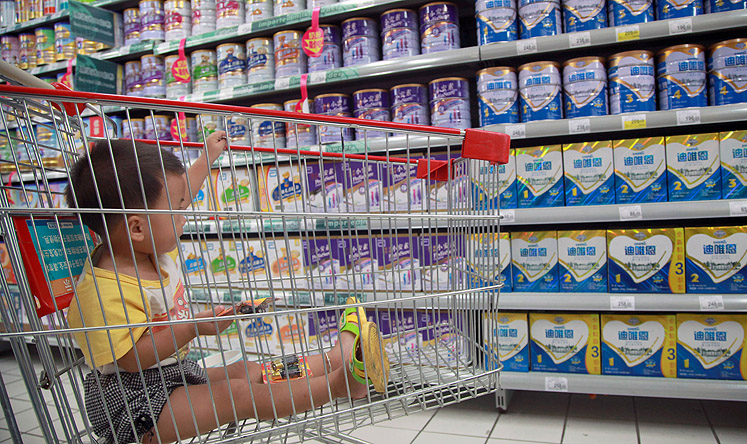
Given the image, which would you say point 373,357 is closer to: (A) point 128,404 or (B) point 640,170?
(A) point 128,404

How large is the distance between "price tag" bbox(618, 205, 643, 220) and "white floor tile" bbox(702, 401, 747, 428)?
793mm

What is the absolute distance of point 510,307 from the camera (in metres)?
1.91

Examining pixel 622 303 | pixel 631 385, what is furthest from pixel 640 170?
pixel 631 385

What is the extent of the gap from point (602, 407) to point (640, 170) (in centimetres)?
95

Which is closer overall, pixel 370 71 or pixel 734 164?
pixel 734 164

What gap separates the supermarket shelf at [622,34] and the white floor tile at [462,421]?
1416 mm

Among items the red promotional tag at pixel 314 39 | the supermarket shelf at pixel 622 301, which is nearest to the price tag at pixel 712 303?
the supermarket shelf at pixel 622 301

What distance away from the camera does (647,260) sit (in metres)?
1.83

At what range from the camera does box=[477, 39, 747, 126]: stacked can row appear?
5.78ft

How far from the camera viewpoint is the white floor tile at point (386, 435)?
1.78 meters

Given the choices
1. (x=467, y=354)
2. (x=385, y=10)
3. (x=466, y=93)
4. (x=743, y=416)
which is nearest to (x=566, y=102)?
(x=466, y=93)

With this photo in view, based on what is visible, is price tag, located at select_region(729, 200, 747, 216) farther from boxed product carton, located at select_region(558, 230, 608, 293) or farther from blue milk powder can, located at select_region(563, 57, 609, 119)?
blue milk powder can, located at select_region(563, 57, 609, 119)

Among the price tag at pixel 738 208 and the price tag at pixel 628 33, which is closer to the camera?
the price tag at pixel 738 208

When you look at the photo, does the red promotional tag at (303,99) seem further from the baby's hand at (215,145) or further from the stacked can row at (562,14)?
the baby's hand at (215,145)
